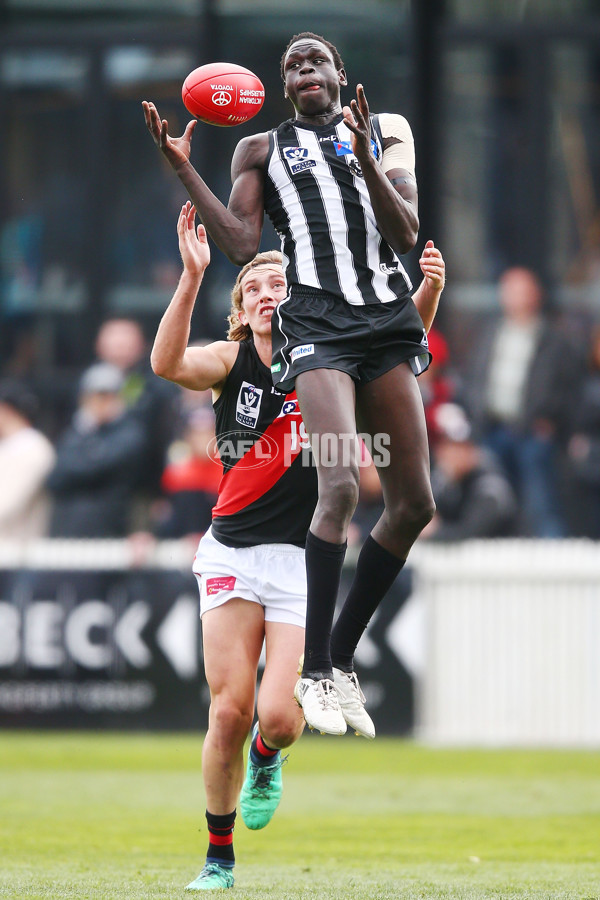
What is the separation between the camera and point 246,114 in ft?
20.4

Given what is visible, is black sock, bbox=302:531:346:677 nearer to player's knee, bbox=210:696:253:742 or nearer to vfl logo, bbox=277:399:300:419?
player's knee, bbox=210:696:253:742

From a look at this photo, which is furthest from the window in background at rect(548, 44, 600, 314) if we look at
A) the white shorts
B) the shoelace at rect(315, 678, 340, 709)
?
the shoelace at rect(315, 678, 340, 709)

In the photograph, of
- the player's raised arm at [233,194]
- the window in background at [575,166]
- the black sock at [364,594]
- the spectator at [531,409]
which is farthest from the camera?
the window in background at [575,166]

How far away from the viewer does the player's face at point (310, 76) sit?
600cm

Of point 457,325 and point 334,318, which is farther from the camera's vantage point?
point 457,325

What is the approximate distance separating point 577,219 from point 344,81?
10250 mm

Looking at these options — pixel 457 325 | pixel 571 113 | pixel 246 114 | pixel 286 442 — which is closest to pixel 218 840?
pixel 286 442

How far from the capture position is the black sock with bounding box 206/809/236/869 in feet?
21.2

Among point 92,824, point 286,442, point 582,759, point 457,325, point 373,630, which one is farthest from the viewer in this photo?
point 457,325

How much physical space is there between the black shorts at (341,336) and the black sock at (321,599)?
660 millimetres

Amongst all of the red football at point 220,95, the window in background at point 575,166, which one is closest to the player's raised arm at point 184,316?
the red football at point 220,95

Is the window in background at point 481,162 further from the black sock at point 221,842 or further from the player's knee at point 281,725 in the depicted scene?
the black sock at point 221,842

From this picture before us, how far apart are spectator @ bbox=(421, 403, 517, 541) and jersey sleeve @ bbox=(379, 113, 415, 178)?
5.72 metres

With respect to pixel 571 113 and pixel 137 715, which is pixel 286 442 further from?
pixel 571 113
